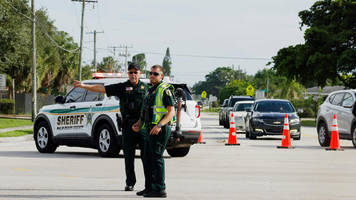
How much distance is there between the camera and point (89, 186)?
36.2 feet

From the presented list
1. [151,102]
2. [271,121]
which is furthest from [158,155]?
[271,121]

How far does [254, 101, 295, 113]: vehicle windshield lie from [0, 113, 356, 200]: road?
7.89m

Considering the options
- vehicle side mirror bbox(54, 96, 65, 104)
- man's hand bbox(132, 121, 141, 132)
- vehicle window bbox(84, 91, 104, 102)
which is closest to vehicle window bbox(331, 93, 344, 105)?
vehicle window bbox(84, 91, 104, 102)

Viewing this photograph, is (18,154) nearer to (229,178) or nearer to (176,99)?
(176,99)

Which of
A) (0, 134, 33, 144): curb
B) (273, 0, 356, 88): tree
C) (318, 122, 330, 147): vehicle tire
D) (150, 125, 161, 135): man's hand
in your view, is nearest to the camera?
(150, 125, 161, 135): man's hand

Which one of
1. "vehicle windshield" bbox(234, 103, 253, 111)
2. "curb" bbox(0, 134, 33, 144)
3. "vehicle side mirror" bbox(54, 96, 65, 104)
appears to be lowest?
"curb" bbox(0, 134, 33, 144)

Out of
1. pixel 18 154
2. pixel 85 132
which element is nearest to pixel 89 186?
pixel 85 132

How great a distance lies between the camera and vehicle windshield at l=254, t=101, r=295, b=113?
1068 inches

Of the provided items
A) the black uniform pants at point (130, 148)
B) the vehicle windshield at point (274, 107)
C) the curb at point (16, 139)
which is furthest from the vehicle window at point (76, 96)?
the vehicle windshield at point (274, 107)

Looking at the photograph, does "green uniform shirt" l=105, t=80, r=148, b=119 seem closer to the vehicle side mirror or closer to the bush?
the vehicle side mirror

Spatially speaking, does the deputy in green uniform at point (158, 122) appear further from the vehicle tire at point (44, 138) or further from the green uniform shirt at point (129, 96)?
the vehicle tire at point (44, 138)

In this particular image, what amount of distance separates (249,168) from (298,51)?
1479 inches

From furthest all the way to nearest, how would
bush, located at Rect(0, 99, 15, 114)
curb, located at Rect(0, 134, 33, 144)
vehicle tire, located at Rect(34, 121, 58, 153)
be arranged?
bush, located at Rect(0, 99, 15, 114) → curb, located at Rect(0, 134, 33, 144) → vehicle tire, located at Rect(34, 121, 58, 153)

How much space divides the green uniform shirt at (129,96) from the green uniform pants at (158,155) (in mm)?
1040
